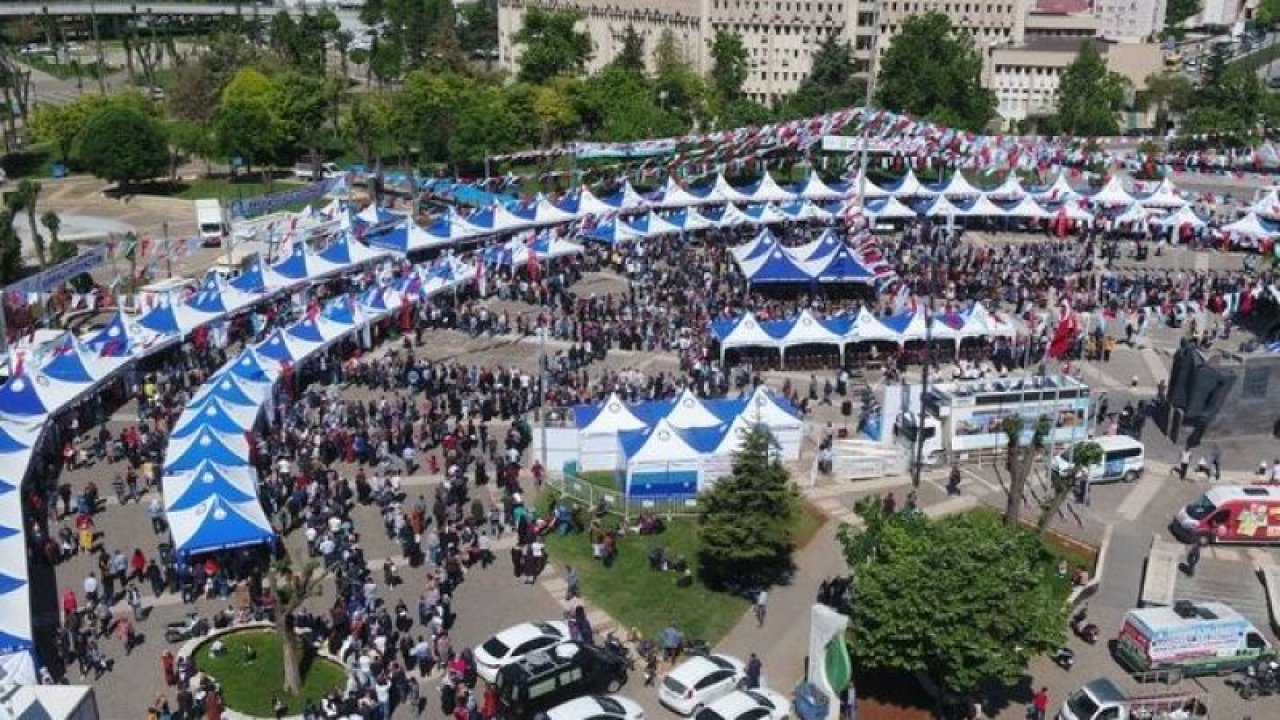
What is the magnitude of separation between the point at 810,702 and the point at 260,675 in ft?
33.0

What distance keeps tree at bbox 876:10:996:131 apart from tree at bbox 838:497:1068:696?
6069cm

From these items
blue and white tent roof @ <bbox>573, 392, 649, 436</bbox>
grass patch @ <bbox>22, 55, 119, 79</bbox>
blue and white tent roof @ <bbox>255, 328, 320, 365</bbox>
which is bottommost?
blue and white tent roof @ <bbox>573, 392, 649, 436</bbox>

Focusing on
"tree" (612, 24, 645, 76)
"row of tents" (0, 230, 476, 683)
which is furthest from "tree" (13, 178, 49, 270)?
"tree" (612, 24, 645, 76)

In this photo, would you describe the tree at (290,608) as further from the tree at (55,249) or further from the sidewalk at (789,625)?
the tree at (55,249)

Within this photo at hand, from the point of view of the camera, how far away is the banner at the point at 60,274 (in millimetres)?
43531

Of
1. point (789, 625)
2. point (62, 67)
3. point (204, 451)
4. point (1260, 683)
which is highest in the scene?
point (62, 67)

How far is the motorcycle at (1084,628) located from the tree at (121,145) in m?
59.4

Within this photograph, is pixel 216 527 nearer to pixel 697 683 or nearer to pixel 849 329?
pixel 697 683

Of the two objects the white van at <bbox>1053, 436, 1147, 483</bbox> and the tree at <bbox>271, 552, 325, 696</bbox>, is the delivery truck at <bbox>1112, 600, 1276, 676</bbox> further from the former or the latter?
the tree at <bbox>271, 552, 325, 696</bbox>

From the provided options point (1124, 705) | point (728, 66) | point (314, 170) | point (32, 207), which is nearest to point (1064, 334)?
point (1124, 705)

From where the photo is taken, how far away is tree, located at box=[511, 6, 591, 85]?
9575 centimetres

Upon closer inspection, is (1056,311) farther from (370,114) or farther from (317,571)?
(370,114)

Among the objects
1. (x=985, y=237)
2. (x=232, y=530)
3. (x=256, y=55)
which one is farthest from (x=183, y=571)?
(x=256, y=55)

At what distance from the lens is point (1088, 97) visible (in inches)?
3487
